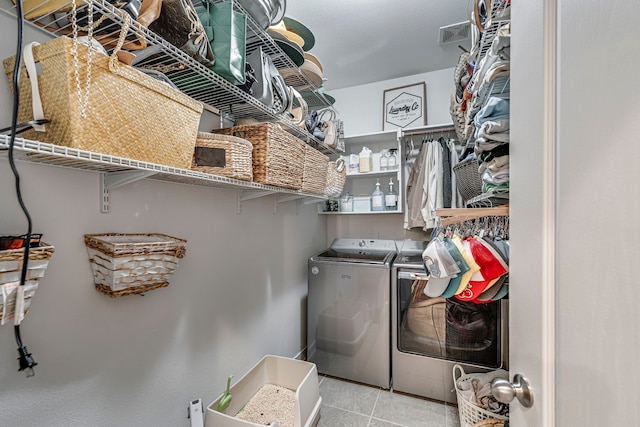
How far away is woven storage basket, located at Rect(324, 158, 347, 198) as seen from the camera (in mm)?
2165

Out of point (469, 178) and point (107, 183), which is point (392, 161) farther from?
point (107, 183)

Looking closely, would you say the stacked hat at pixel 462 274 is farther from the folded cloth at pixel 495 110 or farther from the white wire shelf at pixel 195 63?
the white wire shelf at pixel 195 63

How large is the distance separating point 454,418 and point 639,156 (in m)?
2.13

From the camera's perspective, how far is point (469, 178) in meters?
1.52

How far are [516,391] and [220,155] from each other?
3.90ft

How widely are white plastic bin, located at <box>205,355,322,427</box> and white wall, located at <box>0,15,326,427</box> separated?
0.10m

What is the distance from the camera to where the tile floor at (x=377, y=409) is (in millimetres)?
1774

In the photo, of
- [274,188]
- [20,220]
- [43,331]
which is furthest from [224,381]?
[20,220]

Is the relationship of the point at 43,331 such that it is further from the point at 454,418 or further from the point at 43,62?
the point at 454,418

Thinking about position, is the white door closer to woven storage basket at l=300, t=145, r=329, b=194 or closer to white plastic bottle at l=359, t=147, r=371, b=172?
woven storage basket at l=300, t=145, r=329, b=194

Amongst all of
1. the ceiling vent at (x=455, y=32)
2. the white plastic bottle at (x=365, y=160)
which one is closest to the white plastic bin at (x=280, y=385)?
the white plastic bottle at (x=365, y=160)

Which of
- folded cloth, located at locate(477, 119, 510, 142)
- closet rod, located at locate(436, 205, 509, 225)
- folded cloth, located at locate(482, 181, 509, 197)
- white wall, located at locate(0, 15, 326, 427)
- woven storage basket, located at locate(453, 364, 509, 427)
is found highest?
folded cloth, located at locate(477, 119, 510, 142)

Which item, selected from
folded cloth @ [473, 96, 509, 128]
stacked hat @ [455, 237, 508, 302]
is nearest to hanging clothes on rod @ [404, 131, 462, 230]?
stacked hat @ [455, 237, 508, 302]

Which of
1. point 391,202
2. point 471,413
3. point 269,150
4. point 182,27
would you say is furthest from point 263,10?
point 471,413
